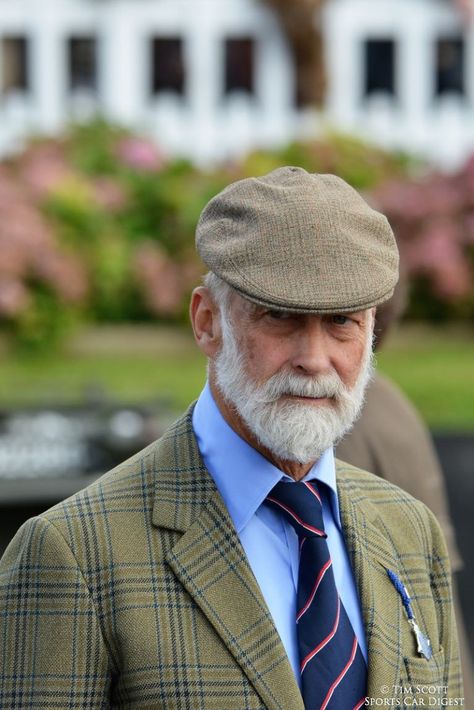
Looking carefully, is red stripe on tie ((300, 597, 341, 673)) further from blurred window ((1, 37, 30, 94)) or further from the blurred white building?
blurred window ((1, 37, 30, 94))

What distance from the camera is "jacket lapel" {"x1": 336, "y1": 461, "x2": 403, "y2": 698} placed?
2244 millimetres

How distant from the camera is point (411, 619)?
237 centimetres

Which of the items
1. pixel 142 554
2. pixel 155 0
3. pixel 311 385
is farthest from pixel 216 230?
pixel 155 0

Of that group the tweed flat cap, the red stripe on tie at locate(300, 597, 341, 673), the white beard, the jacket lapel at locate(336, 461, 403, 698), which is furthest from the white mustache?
the red stripe on tie at locate(300, 597, 341, 673)

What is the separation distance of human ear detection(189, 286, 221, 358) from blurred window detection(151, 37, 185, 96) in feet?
65.6

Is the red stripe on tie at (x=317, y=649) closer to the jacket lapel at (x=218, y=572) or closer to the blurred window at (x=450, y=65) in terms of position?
the jacket lapel at (x=218, y=572)

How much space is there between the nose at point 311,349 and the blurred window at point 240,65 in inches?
791

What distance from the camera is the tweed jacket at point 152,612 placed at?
6.93ft

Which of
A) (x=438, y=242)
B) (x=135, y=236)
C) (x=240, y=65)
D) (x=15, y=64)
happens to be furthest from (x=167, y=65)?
(x=438, y=242)

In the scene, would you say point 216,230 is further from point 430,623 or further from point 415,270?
point 415,270

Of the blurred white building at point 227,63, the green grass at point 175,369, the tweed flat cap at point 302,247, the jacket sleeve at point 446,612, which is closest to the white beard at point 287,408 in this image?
the tweed flat cap at point 302,247

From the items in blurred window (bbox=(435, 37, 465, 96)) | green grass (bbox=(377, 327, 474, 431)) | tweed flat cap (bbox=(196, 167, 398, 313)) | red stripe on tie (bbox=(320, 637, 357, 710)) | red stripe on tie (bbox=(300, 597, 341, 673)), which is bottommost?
green grass (bbox=(377, 327, 474, 431))

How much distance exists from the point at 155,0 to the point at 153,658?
20701 millimetres

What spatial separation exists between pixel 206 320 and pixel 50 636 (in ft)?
1.97
